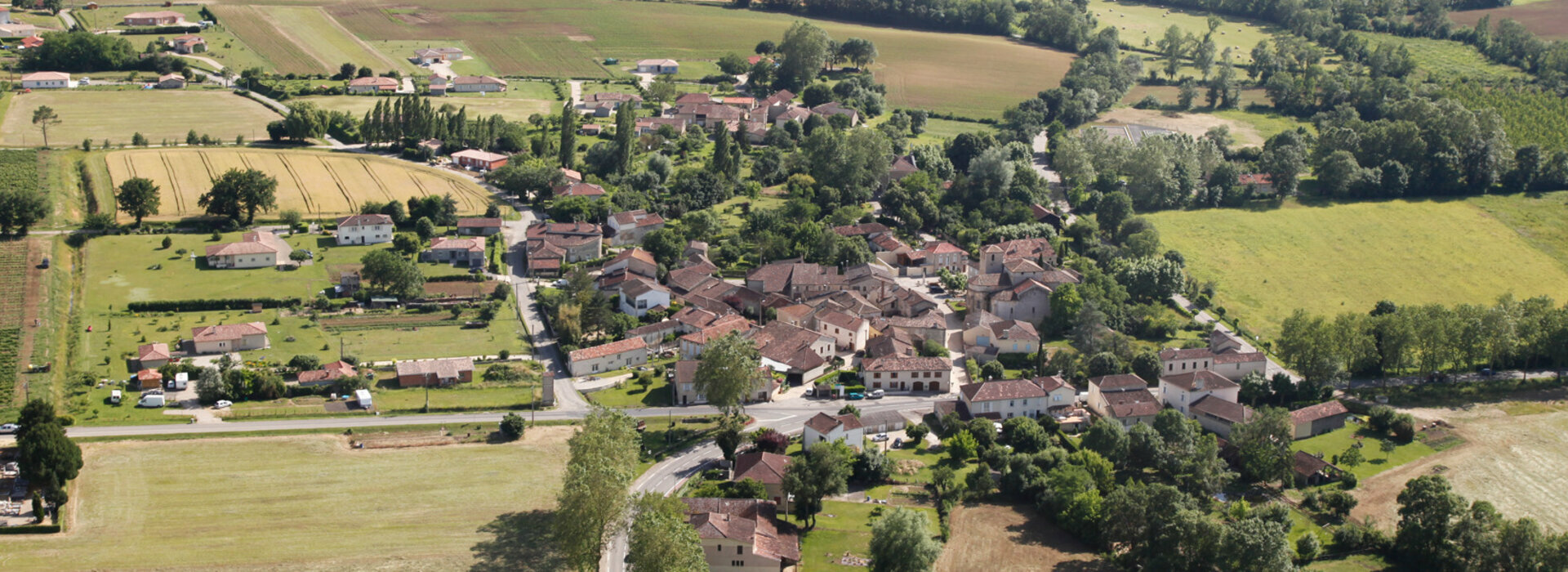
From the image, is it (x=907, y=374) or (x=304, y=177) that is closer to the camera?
(x=907, y=374)

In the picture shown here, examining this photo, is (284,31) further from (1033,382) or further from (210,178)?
(1033,382)

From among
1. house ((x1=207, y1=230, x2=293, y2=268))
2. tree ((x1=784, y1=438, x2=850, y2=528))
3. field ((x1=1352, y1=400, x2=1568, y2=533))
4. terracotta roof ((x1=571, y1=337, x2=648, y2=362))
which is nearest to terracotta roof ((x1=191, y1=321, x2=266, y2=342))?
house ((x1=207, y1=230, x2=293, y2=268))

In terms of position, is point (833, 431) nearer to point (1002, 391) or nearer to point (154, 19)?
point (1002, 391)

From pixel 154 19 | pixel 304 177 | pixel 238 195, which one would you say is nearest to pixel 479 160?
pixel 304 177

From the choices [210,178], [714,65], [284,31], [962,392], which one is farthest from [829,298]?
[284,31]

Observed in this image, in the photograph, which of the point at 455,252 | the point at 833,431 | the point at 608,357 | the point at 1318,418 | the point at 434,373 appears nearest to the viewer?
the point at 833,431
